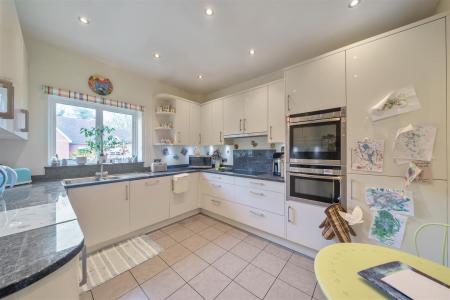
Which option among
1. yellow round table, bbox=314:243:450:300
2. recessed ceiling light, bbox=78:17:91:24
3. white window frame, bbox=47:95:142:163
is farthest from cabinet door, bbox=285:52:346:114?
white window frame, bbox=47:95:142:163

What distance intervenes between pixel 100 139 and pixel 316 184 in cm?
294

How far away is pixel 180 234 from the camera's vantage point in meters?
2.37

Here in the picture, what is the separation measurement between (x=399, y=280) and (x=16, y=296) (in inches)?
47.9

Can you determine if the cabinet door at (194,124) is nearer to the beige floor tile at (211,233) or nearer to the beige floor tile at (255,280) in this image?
the beige floor tile at (211,233)

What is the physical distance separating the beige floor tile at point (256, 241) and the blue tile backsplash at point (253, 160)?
966 mm

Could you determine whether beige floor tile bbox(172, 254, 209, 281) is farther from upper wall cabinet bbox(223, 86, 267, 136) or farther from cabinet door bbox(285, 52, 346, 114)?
cabinet door bbox(285, 52, 346, 114)

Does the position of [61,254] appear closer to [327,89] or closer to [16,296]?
[16,296]

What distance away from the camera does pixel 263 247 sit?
2078mm

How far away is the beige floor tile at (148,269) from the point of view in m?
1.58

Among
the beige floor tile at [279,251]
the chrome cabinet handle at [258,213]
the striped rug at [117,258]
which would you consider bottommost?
the beige floor tile at [279,251]

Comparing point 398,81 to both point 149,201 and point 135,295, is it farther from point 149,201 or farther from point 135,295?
point 149,201

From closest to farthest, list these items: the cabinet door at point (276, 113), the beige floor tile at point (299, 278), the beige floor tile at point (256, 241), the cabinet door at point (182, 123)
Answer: the beige floor tile at point (299, 278), the beige floor tile at point (256, 241), the cabinet door at point (276, 113), the cabinet door at point (182, 123)

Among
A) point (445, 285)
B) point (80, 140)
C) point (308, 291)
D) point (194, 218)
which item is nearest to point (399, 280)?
point (445, 285)

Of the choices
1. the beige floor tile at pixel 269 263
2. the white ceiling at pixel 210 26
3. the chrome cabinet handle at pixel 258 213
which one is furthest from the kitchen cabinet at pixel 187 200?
the white ceiling at pixel 210 26
